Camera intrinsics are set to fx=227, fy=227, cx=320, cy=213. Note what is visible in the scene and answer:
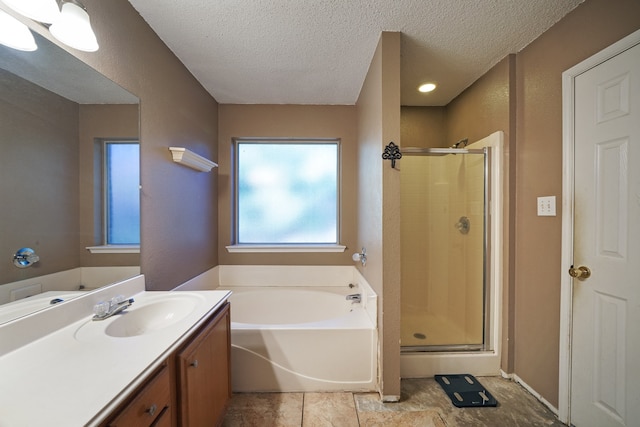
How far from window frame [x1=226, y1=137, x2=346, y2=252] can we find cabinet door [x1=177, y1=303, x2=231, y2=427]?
1.11 m

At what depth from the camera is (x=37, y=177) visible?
0.87 metres

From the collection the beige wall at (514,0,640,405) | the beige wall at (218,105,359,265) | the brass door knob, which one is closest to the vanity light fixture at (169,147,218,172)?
the beige wall at (218,105,359,265)

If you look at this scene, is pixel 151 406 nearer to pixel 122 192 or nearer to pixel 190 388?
pixel 190 388

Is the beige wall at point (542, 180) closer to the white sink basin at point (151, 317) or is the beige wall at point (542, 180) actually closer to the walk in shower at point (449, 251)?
the walk in shower at point (449, 251)

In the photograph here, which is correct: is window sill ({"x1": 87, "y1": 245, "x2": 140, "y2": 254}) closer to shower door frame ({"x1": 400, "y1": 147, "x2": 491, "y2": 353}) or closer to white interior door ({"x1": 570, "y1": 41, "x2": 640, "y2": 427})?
shower door frame ({"x1": 400, "y1": 147, "x2": 491, "y2": 353})

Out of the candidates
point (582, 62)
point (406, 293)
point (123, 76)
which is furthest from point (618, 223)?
point (123, 76)

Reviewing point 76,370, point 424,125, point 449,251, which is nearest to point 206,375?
point 76,370

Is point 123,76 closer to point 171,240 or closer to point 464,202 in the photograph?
point 171,240

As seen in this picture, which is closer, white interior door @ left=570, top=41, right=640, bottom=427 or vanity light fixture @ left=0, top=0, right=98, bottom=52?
vanity light fixture @ left=0, top=0, right=98, bottom=52

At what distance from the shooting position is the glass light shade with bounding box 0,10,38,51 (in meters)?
0.77

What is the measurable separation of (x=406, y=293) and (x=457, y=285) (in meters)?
0.46

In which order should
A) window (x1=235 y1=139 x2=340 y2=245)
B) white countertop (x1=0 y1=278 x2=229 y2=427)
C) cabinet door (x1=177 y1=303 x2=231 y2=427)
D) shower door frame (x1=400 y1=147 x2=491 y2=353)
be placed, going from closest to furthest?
white countertop (x1=0 y1=278 x2=229 y2=427), cabinet door (x1=177 y1=303 x2=231 y2=427), shower door frame (x1=400 y1=147 x2=491 y2=353), window (x1=235 y1=139 x2=340 y2=245)

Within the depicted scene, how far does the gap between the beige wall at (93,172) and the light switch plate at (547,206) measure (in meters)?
2.49

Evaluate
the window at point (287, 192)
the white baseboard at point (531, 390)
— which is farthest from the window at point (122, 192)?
the white baseboard at point (531, 390)
